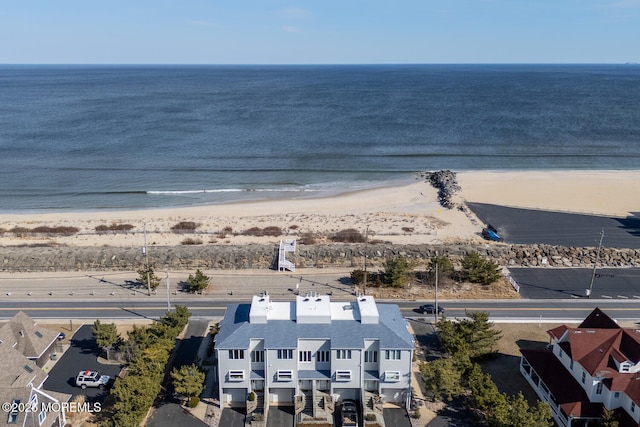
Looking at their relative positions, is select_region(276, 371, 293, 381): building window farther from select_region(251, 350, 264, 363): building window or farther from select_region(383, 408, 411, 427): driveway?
select_region(383, 408, 411, 427): driveway

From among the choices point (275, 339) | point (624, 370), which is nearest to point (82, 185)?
point (275, 339)

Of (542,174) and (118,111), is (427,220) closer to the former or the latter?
(542,174)

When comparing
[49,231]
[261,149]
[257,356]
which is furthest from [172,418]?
[261,149]

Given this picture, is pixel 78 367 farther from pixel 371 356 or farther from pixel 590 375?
pixel 590 375

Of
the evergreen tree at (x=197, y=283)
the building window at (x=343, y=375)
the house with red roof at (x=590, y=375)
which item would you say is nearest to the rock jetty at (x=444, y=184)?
the evergreen tree at (x=197, y=283)

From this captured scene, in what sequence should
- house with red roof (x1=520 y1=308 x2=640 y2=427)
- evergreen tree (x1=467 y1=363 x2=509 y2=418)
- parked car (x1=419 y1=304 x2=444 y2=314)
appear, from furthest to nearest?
1. parked car (x1=419 y1=304 x2=444 y2=314)
2. evergreen tree (x1=467 y1=363 x2=509 y2=418)
3. house with red roof (x1=520 y1=308 x2=640 y2=427)

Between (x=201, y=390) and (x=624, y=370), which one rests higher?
(x=624, y=370)

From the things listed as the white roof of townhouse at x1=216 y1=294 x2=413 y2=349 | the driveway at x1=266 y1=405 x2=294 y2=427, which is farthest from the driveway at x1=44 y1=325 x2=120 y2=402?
the driveway at x1=266 y1=405 x2=294 y2=427
